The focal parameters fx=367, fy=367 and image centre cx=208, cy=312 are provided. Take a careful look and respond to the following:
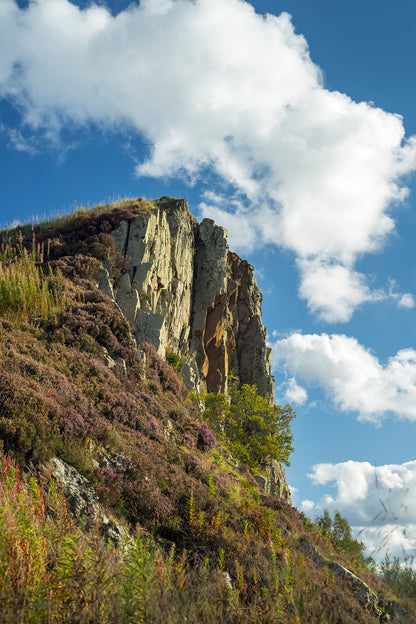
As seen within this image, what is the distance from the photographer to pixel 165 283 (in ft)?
105

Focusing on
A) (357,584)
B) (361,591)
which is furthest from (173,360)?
(361,591)

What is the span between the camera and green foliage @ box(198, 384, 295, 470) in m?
27.6

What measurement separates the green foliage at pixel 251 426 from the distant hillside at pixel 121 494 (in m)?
1.99

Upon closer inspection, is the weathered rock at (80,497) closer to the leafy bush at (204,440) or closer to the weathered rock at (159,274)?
the leafy bush at (204,440)

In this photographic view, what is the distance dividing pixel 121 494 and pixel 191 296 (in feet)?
109

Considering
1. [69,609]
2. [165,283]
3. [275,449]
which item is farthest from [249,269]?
[69,609]

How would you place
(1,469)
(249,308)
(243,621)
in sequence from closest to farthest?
(243,621)
(1,469)
(249,308)

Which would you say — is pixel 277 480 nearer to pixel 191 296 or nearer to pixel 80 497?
pixel 191 296

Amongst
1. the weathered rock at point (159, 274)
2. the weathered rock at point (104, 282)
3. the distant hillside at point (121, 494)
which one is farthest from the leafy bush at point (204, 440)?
the weathered rock at point (104, 282)

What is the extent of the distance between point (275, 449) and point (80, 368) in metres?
20.0

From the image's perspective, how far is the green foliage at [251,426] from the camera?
27641 millimetres

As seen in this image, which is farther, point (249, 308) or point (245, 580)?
point (249, 308)

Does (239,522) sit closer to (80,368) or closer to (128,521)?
(128,521)

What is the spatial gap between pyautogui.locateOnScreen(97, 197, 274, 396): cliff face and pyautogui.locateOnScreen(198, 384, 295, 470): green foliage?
3002mm
